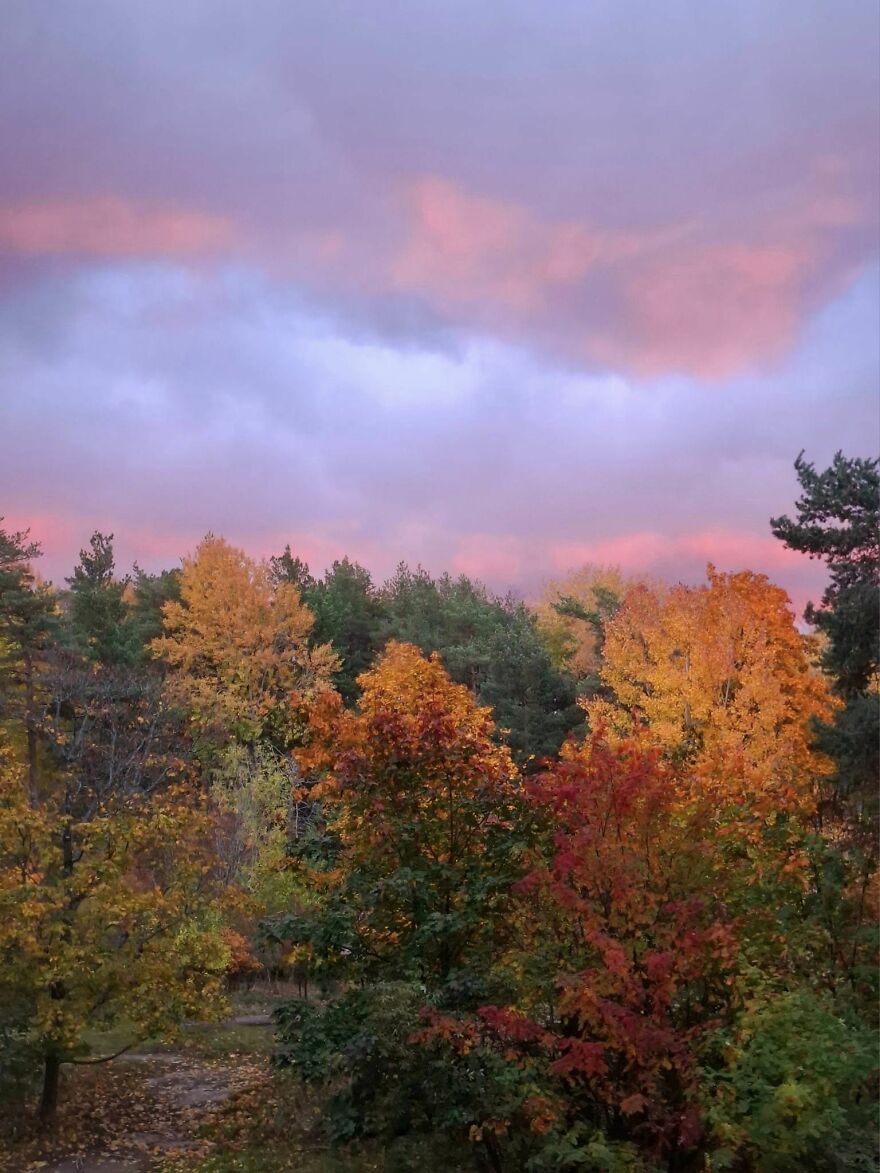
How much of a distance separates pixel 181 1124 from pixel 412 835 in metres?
7.44

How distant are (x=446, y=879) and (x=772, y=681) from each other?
68.6ft

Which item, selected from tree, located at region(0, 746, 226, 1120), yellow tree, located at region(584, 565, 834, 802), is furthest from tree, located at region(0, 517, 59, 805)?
yellow tree, located at region(584, 565, 834, 802)

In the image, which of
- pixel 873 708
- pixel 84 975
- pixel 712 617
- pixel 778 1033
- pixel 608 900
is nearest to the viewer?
pixel 778 1033

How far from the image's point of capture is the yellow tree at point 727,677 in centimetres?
2900

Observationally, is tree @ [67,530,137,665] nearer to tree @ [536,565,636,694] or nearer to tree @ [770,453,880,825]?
tree @ [536,565,636,694]

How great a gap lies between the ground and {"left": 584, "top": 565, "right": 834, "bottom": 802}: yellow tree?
14.7 meters

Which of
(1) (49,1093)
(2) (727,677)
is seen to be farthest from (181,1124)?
(2) (727,677)

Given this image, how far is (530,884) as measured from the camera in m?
9.69

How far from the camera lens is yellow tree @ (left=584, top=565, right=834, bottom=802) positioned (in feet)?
95.1

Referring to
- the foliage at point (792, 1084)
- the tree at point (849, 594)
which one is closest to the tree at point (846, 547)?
the tree at point (849, 594)

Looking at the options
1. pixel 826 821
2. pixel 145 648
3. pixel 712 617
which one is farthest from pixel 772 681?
pixel 145 648

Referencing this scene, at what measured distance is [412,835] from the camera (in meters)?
11.2

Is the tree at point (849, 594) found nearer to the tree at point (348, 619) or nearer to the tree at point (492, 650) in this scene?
the tree at point (492, 650)

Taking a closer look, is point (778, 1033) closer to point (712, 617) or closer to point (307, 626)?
point (712, 617)
